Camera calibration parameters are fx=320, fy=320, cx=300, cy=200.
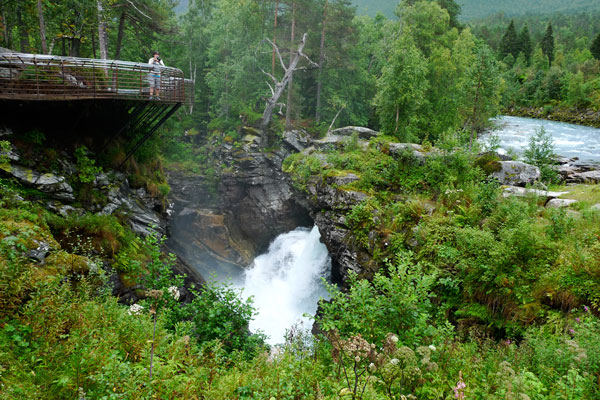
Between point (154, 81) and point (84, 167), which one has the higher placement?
point (154, 81)

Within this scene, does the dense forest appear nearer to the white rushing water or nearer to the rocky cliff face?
the rocky cliff face

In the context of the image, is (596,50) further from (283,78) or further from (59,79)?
(59,79)

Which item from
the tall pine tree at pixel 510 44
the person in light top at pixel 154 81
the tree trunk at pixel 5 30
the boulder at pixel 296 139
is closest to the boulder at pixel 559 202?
the person in light top at pixel 154 81

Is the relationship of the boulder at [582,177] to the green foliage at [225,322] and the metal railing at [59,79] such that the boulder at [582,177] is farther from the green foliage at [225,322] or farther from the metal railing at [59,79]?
the metal railing at [59,79]

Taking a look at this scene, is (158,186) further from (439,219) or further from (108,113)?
(439,219)

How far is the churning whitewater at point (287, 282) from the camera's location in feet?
54.7

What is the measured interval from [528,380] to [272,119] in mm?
27302

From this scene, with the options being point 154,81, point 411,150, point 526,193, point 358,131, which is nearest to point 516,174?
point 526,193

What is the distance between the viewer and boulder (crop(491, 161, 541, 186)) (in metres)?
12.0

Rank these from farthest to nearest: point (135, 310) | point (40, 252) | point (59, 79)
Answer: point (59, 79), point (40, 252), point (135, 310)

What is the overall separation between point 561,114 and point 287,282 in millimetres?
45217

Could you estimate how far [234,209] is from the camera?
25.8 m

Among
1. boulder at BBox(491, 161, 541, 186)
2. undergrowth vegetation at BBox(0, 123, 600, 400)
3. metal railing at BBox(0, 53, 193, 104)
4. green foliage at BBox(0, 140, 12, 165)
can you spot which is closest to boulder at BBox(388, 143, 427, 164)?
undergrowth vegetation at BBox(0, 123, 600, 400)

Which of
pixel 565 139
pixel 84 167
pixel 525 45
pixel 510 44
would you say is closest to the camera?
pixel 84 167
